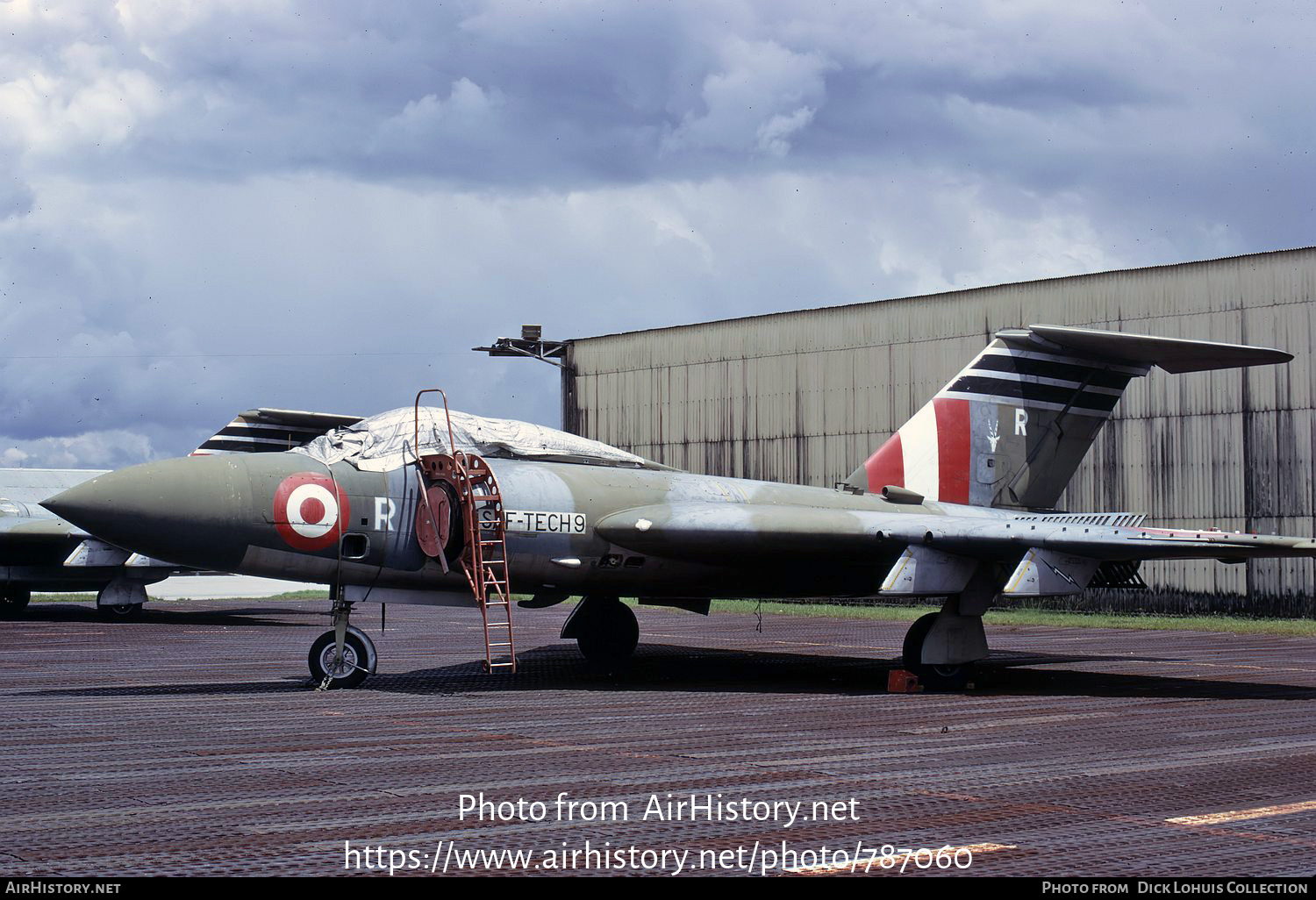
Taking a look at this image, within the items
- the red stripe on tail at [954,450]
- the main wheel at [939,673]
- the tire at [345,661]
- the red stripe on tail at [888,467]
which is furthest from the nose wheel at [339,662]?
the red stripe on tail at [954,450]

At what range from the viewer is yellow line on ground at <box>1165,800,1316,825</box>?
7.34m

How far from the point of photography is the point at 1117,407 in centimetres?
3491

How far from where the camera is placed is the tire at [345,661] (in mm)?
14703

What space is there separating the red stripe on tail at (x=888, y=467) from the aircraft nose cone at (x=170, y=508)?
9009 millimetres

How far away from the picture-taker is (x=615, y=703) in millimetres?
13656

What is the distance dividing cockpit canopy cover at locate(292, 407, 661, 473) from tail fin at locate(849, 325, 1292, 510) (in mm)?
5438

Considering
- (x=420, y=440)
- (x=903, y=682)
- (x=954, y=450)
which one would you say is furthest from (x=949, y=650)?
(x=420, y=440)

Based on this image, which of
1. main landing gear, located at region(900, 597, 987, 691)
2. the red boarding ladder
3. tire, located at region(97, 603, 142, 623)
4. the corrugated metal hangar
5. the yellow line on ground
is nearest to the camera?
the yellow line on ground

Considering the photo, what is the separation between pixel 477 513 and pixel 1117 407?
2467 centimetres

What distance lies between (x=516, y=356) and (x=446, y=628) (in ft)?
57.1

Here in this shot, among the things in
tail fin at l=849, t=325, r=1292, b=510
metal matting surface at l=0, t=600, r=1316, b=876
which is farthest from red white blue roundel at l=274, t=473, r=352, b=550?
tail fin at l=849, t=325, r=1292, b=510

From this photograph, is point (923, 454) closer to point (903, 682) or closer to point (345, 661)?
point (903, 682)

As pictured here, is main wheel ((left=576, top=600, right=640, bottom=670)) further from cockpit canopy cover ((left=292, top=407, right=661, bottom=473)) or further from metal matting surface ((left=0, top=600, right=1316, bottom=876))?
cockpit canopy cover ((left=292, top=407, right=661, bottom=473))

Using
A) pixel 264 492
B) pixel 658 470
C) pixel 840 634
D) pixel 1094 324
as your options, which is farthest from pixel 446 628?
pixel 1094 324
